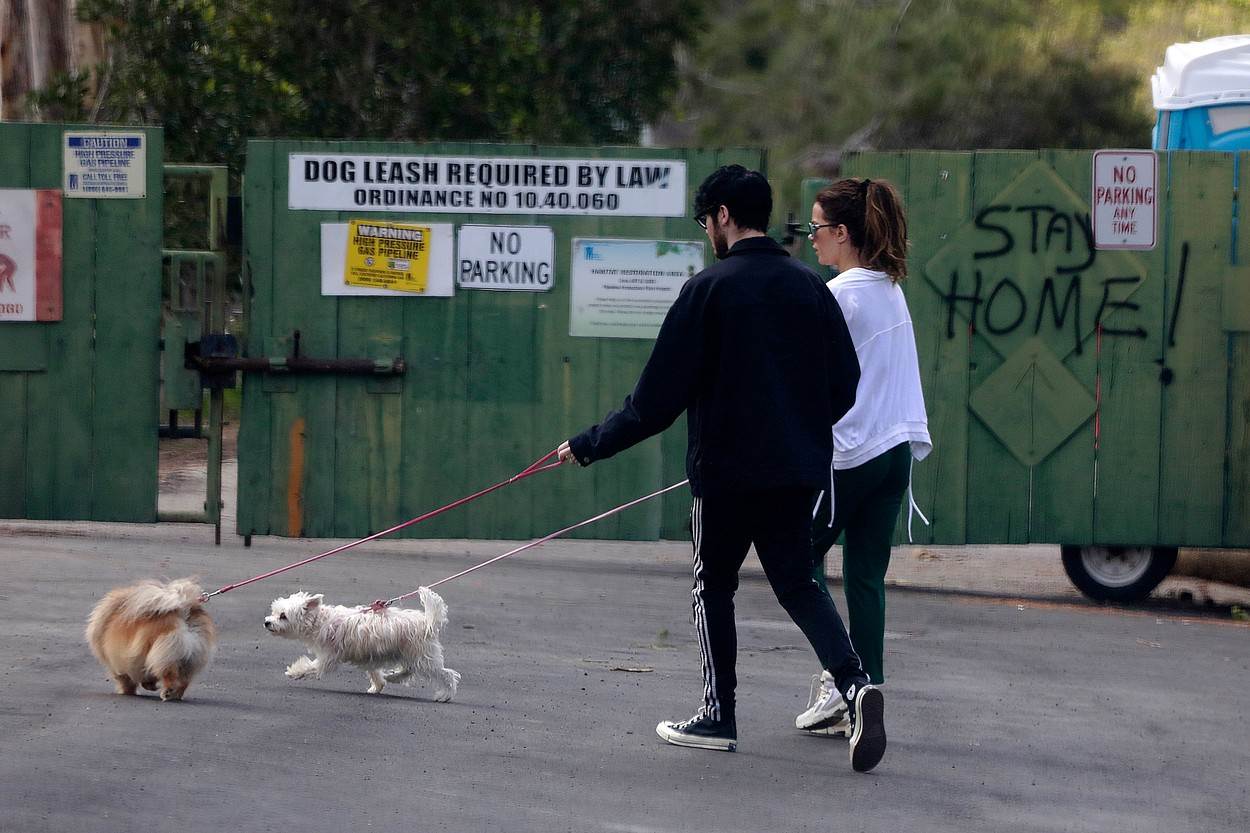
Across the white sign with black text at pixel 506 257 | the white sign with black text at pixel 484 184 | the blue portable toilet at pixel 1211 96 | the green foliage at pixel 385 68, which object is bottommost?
the white sign with black text at pixel 506 257

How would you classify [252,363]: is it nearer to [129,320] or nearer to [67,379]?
[129,320]

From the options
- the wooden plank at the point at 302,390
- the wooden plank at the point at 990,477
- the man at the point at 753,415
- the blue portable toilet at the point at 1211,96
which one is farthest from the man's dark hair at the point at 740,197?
the blue portable toilet at the point at 1211,96

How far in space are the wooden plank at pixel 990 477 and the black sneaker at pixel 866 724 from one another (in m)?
4.01

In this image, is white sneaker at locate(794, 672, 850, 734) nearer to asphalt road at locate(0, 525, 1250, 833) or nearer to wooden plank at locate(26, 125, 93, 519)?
asphalt road at locate(0, 525, 1250, 833)

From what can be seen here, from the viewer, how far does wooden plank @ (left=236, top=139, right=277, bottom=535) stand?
930cm

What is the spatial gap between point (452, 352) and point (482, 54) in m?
6.04

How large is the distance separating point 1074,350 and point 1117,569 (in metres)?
1.21

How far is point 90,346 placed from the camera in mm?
9359

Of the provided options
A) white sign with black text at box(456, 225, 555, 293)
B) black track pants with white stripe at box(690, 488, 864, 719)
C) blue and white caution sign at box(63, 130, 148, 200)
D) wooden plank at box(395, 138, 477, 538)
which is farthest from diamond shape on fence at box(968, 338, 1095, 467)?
blue and white caution sign at box(63, 130, 148, 200)

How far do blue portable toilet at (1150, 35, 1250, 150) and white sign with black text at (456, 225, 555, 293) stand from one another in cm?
379

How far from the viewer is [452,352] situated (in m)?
9.41

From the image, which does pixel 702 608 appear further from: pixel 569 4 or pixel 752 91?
pixel 752 91

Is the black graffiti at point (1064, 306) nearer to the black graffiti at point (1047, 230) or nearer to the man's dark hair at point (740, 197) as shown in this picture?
the black graffiti at point (1047, 230)

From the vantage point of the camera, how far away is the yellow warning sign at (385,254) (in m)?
9.31
